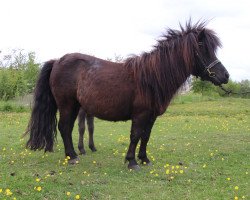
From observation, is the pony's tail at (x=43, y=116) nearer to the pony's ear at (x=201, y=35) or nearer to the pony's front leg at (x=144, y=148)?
the pony's front leg at (x=144, y=148)

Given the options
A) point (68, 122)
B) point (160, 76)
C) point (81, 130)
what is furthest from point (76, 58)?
point (81, 130)

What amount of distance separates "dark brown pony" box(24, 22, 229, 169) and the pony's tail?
38cm

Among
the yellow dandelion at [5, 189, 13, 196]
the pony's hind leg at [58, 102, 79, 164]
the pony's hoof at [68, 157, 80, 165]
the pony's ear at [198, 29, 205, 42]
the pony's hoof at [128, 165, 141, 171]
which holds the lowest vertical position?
the pony's hoof at [68, 157, 80, 165]

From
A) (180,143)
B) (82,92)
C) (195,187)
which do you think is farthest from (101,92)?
(180,143)

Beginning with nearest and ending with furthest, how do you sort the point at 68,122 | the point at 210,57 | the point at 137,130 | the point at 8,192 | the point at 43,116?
the point at 8,192 → the point at 210,57 → the point at 137,130 → the point at 68,122 → the point at 43,116

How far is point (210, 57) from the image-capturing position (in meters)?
7.32

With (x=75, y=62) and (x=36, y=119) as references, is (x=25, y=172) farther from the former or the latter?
(x=75, y=62)

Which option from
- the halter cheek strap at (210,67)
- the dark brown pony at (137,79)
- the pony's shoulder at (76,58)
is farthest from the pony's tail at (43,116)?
the halter cheek strap at (210,67)

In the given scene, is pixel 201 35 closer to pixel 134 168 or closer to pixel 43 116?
pixel 134 168

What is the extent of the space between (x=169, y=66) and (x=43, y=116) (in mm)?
3314

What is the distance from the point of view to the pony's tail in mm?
8508

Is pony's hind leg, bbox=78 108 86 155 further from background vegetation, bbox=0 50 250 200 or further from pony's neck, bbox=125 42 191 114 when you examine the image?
pony's neck, bbox=125 42 191 114

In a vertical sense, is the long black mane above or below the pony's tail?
above

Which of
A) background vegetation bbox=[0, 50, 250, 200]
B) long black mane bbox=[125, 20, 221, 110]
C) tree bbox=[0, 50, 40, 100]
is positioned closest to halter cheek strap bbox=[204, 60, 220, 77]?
long black mane bbox=[125, 20, 221, 110]
